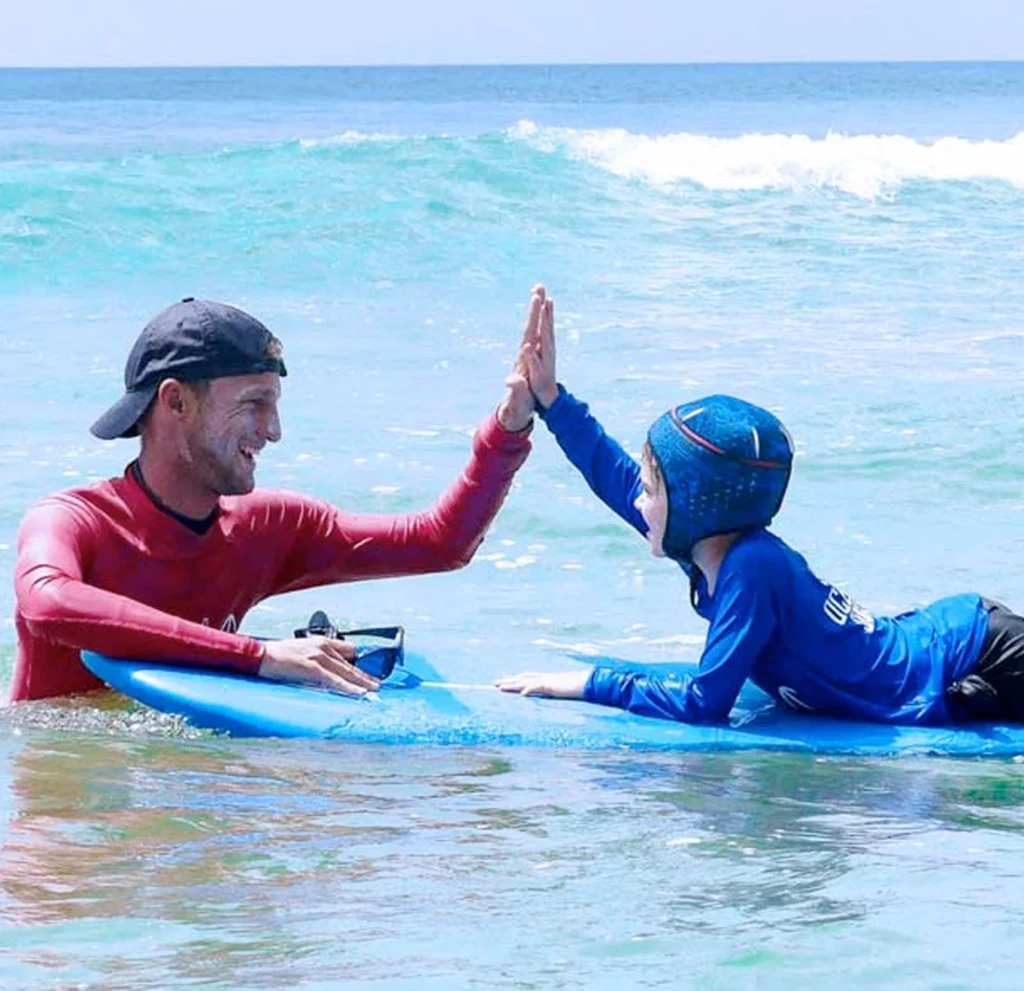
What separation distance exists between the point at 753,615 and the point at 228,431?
1248mm

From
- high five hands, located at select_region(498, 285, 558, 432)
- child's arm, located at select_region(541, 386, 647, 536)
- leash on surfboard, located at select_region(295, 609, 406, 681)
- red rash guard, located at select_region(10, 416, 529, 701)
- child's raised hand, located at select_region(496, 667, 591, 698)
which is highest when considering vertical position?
high five hands, located at select_region(498, 285, 558, 432)

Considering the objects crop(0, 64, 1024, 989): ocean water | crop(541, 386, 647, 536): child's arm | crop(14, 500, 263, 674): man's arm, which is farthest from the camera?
crop(541, 386, 647, 536): child's arm

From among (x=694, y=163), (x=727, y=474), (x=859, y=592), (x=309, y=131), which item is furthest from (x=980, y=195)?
Answer: (x=309, y=131)

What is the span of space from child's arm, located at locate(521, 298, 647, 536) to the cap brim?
90 cm

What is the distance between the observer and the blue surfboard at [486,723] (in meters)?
4.52

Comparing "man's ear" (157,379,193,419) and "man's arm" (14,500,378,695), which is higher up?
"man's ear" (157,379,193,419)

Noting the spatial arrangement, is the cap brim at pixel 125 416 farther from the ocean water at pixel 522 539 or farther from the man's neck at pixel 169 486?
the ocean water at pixel 522 539

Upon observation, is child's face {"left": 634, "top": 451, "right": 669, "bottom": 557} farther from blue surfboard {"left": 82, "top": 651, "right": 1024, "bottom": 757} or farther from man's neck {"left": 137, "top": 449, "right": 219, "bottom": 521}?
man's neck {"left": 137, "top": 449, "right": 219, "bottom": 521}

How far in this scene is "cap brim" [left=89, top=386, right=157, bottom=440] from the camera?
179 inches

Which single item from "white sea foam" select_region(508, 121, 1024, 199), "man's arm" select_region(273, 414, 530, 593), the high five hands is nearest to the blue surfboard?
"man's arm" select_region(273, 414, 530, 593)

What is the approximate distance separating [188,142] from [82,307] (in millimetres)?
25511

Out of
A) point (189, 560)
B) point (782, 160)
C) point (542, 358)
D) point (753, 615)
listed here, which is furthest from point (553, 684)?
point (782, 160)

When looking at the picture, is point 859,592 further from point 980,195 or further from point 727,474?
point 980,195

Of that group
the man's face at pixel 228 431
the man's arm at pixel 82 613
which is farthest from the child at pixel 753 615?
the man's arm at pixel 82 613
